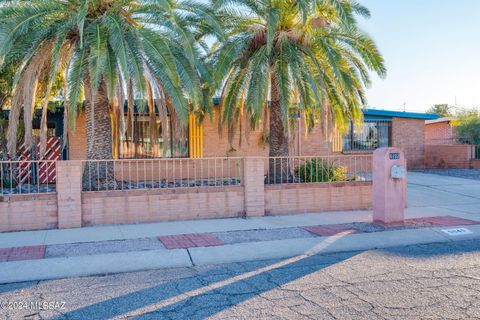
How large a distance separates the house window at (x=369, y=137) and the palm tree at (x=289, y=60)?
27.4 feet

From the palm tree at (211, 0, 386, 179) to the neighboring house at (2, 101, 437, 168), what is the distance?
3.44ft

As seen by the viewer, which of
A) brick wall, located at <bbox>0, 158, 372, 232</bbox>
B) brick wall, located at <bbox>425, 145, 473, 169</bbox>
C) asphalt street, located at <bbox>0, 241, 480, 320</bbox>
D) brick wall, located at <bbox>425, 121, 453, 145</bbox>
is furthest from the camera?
brick wall, located at <bbox>425, 121, 453, 145</bbox>

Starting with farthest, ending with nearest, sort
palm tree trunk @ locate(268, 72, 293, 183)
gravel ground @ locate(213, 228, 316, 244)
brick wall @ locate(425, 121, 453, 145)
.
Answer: brick wall @ locate(425, 121, 453, 145)
palm tree trunk @ locate(268, 72, 293, 183)
gravel ground @ locate(213, 228, 316, 244)

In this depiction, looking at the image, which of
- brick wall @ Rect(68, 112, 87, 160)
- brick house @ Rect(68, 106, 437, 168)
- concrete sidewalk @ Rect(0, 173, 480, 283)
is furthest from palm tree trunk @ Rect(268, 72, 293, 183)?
brick wall @ Rect(68, 112, 87, 160)

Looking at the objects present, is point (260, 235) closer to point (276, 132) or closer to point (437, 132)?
point (276, 132)

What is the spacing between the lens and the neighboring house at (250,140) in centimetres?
1516

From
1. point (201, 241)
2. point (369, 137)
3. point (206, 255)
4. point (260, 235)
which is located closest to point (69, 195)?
point (201, 241)

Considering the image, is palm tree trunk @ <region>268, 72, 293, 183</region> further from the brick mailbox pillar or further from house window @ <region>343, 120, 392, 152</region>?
house window @ <region>343, 120, 392, 152</region>

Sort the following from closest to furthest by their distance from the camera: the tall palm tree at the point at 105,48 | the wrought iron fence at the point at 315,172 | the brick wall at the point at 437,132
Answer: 1. the tall palm tree at the point at 105,48
2. the wrought iron fence at the point at 315,172
3. the brick wall at the point at 437,132

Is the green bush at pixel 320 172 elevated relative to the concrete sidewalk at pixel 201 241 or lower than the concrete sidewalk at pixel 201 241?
elevated

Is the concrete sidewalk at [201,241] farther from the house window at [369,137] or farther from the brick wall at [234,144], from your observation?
the house window at [369,137]

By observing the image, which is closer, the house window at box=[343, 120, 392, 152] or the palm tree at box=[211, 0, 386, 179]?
the palm tree at box=[211, 0, 386, 179]

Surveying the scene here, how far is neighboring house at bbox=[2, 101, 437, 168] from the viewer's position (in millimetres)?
15164

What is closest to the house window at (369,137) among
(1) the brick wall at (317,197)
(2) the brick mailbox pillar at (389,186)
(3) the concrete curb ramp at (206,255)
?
(1) the brick wall at (317,197)
